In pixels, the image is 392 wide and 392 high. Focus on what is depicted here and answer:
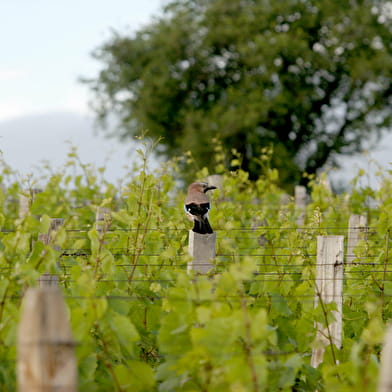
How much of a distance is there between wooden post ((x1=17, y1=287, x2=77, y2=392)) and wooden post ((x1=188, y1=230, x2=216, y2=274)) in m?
1.98

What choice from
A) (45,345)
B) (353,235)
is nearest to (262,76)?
(353,235)

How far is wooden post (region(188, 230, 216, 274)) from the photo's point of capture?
3838mm

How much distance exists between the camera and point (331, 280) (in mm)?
3736

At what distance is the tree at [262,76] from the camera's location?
21.3 m

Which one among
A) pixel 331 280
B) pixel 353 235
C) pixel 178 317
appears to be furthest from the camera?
pixel 353 235

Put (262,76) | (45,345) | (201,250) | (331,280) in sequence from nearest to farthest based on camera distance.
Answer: (45,345), (331,280), (201,250), (262,76)

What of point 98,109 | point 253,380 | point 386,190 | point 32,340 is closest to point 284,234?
point 386,190

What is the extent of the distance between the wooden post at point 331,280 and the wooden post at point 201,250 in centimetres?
64

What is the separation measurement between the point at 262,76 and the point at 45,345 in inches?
810

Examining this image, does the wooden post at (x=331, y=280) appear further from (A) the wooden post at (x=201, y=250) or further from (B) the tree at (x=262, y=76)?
(B) the tree at (x=262, y=76)

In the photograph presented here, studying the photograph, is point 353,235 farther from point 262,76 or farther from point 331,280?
point 262,76

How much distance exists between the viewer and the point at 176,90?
22547 mm

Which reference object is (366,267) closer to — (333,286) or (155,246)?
(333,286)

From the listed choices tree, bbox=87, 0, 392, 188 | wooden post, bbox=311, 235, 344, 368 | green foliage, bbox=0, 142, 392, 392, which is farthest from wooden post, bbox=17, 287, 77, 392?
tree, bbox=87, 0, 392, 188
